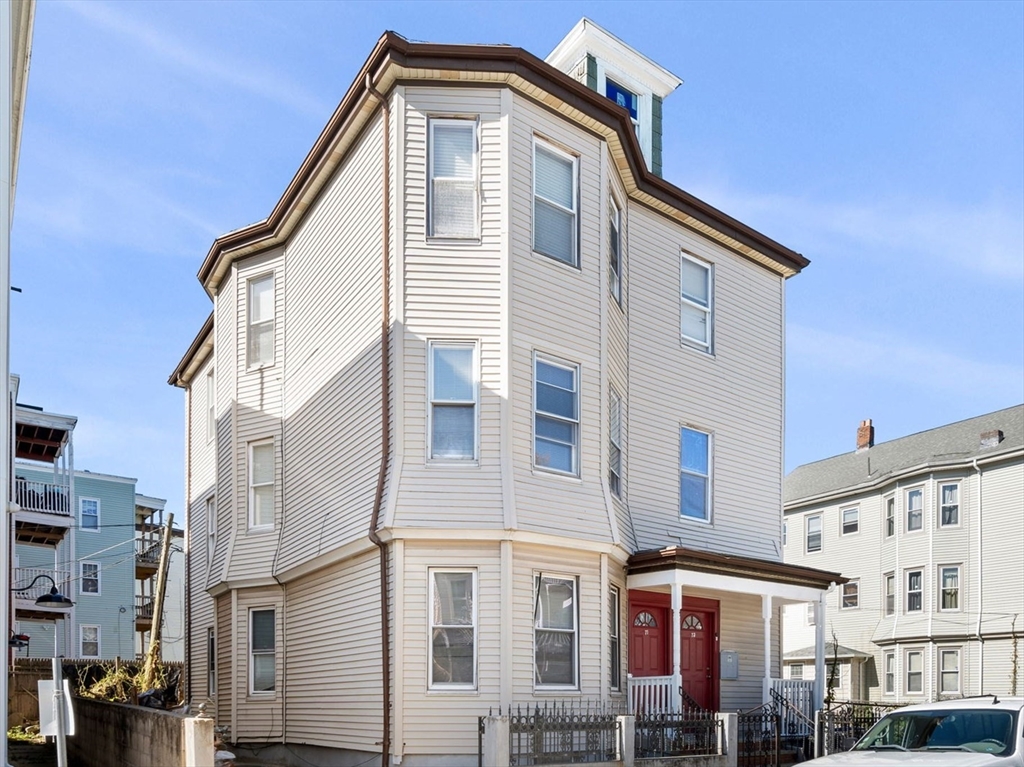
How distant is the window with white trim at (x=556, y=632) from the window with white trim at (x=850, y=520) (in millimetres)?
28901

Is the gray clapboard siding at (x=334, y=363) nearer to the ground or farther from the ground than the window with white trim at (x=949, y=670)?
farther from the ground

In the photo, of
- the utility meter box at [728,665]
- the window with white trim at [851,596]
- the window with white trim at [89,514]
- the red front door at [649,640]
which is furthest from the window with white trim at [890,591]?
the window with white trim at [89,514]

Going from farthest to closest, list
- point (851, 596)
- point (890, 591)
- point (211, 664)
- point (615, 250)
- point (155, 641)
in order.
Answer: point (851, 596) → point (890, 591) → point (155, 641) → point (211, 664) → point (615, 250)

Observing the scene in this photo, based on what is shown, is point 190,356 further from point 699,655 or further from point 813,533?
point 813,533

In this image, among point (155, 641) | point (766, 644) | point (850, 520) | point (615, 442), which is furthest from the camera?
point (850, 520)

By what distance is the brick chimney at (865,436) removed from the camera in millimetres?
46625

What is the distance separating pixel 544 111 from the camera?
1797 centimetres

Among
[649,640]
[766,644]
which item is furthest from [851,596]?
[649,640]

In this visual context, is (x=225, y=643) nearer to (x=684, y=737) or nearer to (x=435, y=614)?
(x=435, y=614)

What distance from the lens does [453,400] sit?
55.0 feet

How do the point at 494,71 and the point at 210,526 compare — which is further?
the point at 210,526

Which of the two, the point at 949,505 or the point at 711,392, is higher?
the point at 711,392

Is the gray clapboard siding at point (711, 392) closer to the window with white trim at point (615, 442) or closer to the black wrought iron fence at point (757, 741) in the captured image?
the window with white trim at point (615, 442)

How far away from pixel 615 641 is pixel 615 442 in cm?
340
